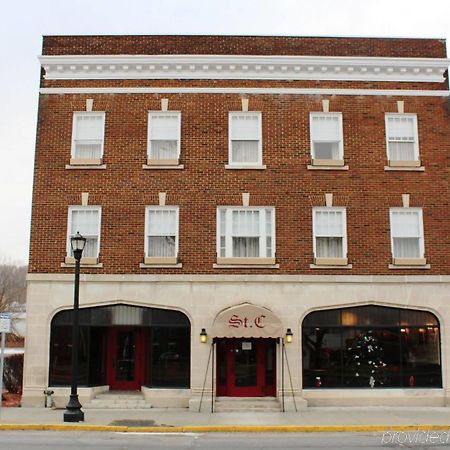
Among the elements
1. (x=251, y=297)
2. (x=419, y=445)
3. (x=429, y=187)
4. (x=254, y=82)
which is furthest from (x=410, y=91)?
(x=419, y=445)

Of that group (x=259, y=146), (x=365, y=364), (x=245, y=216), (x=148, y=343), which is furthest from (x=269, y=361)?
(x=259, y=146)

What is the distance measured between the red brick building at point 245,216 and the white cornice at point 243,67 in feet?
0.16

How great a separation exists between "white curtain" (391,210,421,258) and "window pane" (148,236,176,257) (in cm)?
729

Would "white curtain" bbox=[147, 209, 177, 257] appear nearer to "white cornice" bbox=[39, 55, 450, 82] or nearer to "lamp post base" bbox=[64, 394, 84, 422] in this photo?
"white cornice" bbox=[39, 55, 450, 82]

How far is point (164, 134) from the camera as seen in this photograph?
65.5 feet

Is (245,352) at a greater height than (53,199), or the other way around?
(53,199)

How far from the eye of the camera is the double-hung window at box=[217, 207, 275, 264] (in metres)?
19.3

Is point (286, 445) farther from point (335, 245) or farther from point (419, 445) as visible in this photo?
point (335, 245)

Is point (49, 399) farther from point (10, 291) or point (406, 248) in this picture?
point (10, 291)

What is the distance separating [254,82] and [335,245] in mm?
6187

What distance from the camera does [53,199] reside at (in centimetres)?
1944

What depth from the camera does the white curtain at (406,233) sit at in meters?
19.5

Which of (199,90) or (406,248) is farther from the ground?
(199,90)

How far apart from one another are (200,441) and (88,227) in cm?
855
